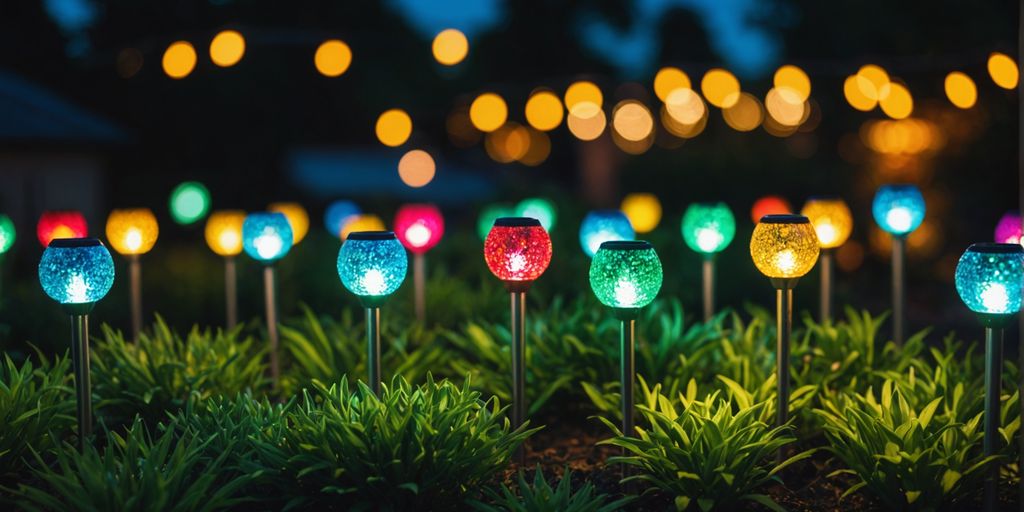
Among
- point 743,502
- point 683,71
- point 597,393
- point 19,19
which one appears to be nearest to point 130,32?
point 19,19

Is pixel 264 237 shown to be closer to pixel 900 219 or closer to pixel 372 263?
pixel 372 263

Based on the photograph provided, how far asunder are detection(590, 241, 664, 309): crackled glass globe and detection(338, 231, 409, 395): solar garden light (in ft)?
3.46

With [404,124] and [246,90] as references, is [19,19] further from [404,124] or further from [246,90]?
[404,124]

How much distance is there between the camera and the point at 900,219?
22.0 ft

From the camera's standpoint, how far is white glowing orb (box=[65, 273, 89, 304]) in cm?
471

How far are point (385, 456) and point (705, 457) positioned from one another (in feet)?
4.68

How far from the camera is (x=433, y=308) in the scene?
853 centimetres

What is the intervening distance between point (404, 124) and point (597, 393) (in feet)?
30.2

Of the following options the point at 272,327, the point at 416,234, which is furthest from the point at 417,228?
the point at 272,327

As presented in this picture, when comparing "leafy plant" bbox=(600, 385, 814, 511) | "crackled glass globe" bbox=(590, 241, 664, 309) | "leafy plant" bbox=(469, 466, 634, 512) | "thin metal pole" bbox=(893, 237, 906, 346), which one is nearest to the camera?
"leafy plant" bbox=(469, 466, 634, 512)

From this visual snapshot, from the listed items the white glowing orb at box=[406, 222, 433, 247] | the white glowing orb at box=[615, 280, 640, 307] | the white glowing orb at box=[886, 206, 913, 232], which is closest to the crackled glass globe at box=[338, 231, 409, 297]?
the white glowing orb at box=[615, 280, 640, 307]

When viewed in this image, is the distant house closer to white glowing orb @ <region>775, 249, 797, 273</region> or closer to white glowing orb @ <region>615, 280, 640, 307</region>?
white glowing orb @ <region>615, 280, 640, 307</region>

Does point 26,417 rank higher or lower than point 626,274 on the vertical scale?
lower

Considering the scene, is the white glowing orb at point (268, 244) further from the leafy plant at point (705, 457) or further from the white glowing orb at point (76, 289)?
the leafy plant at point (705, 457)
